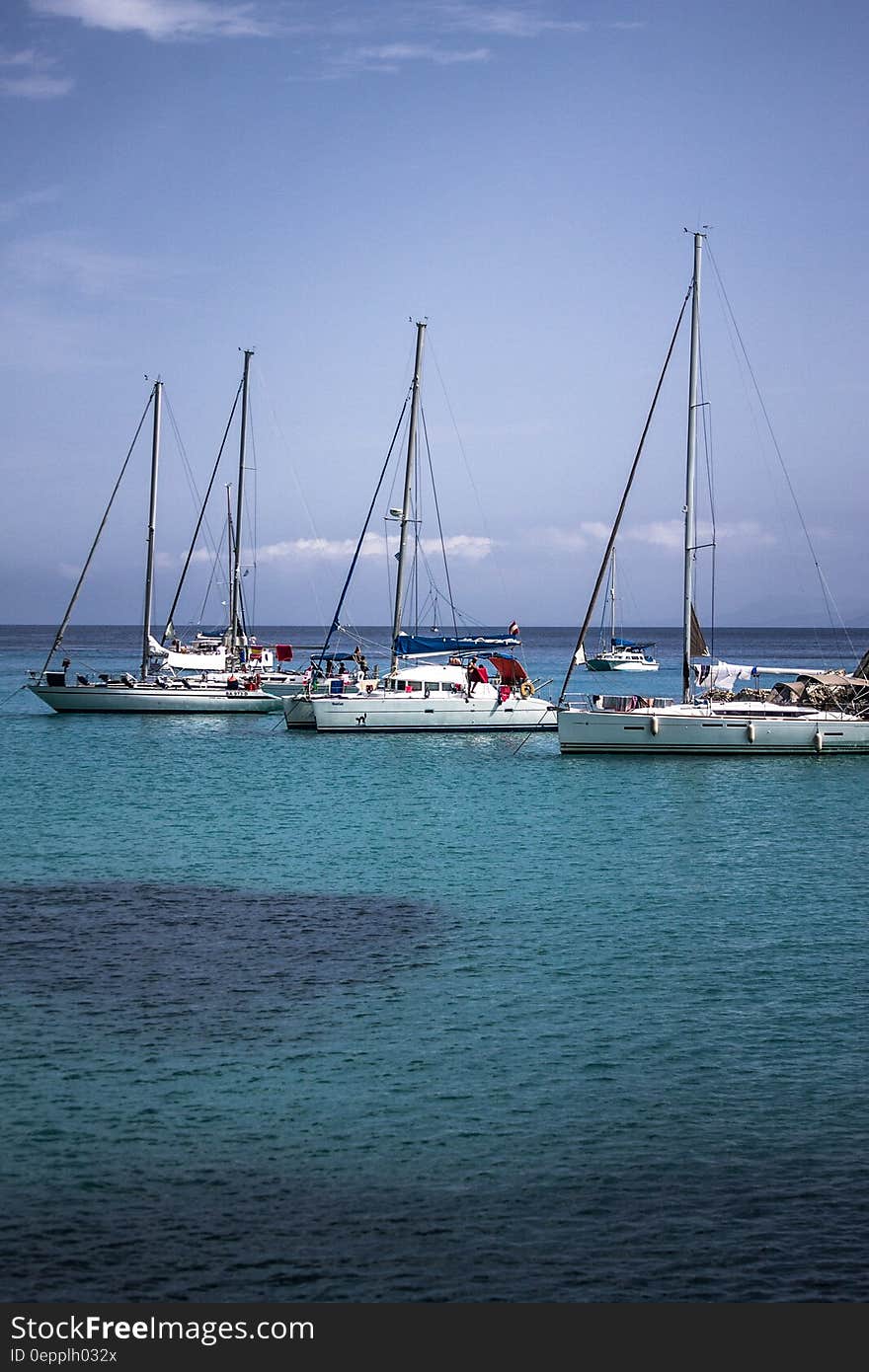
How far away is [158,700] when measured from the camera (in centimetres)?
7156

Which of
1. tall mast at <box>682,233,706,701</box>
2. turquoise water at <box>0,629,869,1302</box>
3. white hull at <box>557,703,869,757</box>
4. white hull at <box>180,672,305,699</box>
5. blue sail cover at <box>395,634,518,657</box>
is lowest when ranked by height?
turquoise water at <box>0,629,869,1302</box>

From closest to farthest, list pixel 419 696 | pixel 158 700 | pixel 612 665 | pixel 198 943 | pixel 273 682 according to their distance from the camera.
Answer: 1. pixel 198 943
2. pixel 419 696
3. pixel 158 700
4. pixel 273 682
5. pixel 612 665

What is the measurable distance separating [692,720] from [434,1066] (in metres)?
37.8

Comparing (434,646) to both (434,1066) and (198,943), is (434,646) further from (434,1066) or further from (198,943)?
(434,1066)

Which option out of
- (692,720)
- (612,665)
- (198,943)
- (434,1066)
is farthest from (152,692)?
(612,665)

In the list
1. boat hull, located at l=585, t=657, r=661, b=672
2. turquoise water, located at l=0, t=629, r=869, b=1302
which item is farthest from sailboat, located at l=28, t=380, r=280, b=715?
boat hull, located at l=585, t=657, r=661, b=672

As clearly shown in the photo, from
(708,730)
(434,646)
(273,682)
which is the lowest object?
(708,730)

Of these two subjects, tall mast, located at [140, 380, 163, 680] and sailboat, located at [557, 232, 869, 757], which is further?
tall mast, located at [140, 380, 163, 680]

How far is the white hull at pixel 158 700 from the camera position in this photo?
71.6 meters

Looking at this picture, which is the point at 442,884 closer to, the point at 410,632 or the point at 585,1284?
the point at 585,1284

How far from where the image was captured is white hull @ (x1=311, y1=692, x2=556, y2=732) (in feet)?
204

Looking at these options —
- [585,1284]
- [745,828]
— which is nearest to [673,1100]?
[585,1284]

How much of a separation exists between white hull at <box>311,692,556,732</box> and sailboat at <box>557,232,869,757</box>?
7.18 meters

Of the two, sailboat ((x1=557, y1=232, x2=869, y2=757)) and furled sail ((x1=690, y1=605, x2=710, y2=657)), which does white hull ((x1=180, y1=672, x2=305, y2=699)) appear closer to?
sailboat ((x1=557, y1=232, x2=869, y2=757))
